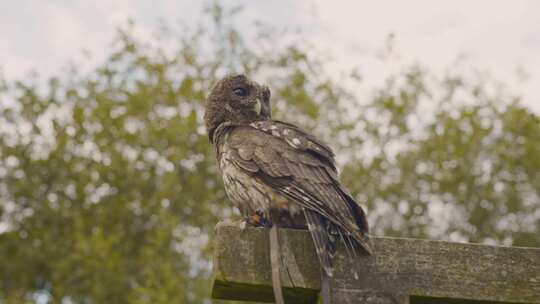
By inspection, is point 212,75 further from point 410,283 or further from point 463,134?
point 410,283

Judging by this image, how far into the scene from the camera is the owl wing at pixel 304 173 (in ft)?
9.72

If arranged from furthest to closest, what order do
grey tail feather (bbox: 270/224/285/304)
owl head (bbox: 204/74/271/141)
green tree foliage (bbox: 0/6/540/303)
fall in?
green tree foliage (bbox: 0/6/540/303) → owl head (bbox: 204/74/271/141) → grey tail feather (bbox: 270/224/285/304)

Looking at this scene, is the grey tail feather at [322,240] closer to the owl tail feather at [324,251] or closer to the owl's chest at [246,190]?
the owl tail feather at [324,251]

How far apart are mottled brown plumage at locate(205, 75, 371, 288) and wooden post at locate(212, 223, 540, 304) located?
0.27 feet

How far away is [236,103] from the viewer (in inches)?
169

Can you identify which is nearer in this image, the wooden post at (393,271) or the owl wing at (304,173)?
the wooden post at (393,271)

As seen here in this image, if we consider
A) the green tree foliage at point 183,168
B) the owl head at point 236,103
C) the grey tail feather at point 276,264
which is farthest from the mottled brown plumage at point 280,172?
the green tree foliage at point 183,168

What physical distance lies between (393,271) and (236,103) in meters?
1.88

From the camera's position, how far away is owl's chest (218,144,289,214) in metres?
3.53

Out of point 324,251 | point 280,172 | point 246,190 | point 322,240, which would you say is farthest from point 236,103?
point 324,251

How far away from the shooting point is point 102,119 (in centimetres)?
1398

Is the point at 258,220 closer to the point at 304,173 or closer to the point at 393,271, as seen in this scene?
the point at 304,173

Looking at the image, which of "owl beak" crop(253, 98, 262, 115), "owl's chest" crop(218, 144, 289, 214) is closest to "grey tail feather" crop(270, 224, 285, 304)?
"owl's chest" crop(218, 144, 289, 214)

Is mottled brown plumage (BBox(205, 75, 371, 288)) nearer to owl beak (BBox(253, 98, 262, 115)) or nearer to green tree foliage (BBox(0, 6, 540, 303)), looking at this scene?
owl beak (BBox(253, 98, 262, 115))
